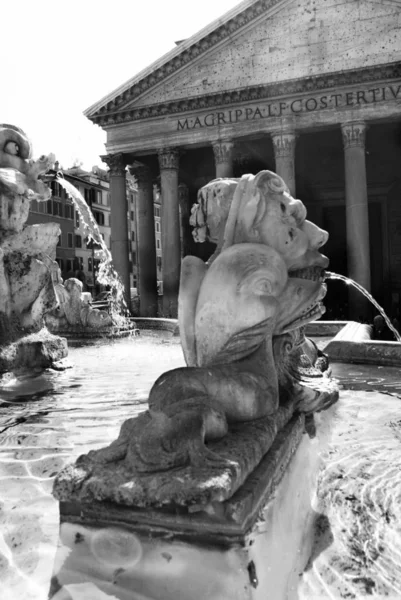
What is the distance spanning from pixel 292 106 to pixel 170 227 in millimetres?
6446

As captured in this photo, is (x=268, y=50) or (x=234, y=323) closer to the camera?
(x=234, y=323)

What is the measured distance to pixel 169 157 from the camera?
21.9m

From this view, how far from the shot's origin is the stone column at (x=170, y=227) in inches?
855

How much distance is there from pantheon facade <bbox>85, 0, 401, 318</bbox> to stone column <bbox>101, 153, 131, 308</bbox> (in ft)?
0.15

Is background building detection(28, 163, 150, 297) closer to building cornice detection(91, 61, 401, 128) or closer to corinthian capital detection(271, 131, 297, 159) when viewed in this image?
building cornice detection(91, 61, 401, 128)

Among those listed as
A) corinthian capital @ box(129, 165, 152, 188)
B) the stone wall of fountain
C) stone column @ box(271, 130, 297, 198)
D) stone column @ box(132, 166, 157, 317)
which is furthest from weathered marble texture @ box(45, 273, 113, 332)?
corinthian capital @ box(129, 165, 152, 188)

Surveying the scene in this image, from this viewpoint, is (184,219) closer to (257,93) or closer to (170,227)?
(170,227)

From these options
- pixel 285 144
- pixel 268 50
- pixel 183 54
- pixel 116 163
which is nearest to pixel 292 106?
pixel 285 144

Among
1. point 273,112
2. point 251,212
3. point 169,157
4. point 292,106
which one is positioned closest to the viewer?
point 251,212

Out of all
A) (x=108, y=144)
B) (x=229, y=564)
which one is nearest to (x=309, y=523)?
(x=229, y=564)

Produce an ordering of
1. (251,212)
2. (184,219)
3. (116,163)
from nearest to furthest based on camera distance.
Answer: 1. (251,212)
2. (116,163)
3. (184,219)

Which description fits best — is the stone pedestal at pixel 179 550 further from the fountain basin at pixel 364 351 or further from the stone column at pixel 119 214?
the stone column at pixel 119 214

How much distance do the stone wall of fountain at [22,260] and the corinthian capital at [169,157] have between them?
57.3 ft

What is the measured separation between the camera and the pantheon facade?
61.5ft
